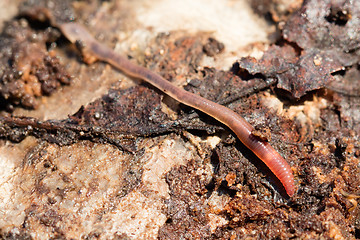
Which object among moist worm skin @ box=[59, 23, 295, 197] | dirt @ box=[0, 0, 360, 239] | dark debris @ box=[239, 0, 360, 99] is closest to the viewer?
dirt @ box=[0, 0, 360, 239]

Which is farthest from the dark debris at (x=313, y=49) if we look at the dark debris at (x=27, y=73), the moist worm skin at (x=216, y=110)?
the dark debris at (x=27, y=73)

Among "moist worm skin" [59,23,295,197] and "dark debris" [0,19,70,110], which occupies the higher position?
"moist worm skin" [59,23,295,197]

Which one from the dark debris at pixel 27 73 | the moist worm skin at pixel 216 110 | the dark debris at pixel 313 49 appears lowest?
the dark debris at pixel 27 73

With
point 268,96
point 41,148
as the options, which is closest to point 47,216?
point 41,148

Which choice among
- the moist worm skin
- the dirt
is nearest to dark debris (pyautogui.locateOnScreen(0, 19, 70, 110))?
the dirt

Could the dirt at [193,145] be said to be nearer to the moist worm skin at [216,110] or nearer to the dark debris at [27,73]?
the dark debris at [27,73]

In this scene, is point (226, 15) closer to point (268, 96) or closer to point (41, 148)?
point (268, 96)

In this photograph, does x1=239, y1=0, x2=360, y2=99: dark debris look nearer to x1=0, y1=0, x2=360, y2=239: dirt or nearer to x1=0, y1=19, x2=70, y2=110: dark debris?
x1=0, y1=0, x2=360, y2=239: dirt

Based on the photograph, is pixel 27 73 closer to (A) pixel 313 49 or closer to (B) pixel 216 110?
(B) pixel 216 110
